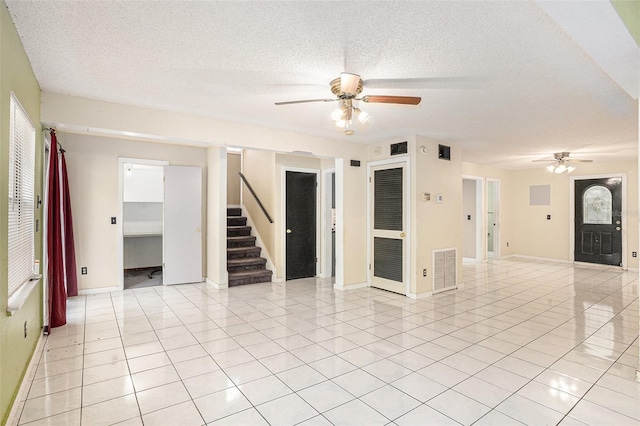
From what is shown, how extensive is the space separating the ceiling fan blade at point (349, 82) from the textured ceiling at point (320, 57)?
88 mm

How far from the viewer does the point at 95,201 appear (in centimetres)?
522

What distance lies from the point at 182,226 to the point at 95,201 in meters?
1.33

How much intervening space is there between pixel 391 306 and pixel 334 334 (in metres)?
1.39

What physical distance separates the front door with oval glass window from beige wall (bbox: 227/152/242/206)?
27.0 feet

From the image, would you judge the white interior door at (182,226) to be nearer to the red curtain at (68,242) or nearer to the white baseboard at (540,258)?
the red curtain at (68,242)

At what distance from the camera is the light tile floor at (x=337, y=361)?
220cm

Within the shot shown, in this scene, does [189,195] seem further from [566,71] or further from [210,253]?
[566,71]

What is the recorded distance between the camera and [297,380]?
2.60 metres

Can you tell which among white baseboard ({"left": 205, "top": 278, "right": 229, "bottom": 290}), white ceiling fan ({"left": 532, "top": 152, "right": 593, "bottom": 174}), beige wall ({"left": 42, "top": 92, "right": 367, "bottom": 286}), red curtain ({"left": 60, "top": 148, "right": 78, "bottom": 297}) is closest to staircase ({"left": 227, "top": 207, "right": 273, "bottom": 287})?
white baseboard ({"left": 205, "top": 278, "right": 229, "bottom": 290})

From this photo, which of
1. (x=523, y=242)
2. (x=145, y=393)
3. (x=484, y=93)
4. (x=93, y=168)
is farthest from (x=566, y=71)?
(x=523, y=242)

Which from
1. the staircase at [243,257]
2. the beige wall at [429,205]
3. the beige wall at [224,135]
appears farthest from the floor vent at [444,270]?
the staircase at [243,257]

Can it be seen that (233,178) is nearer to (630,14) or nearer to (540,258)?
(630,14)

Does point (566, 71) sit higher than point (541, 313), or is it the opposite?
point (566, 71)

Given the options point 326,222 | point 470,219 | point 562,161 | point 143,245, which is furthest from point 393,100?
point 470,219
